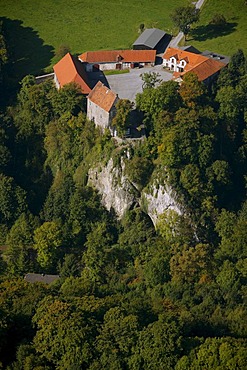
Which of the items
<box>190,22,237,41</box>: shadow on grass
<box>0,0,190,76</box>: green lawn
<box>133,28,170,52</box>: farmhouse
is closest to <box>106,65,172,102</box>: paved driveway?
<box>133,28,170,52</box>: farmhouse

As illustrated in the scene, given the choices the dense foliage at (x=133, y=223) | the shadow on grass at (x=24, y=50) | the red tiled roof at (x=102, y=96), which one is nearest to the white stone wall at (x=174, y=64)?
the dense foliage at (x=133, y=223)

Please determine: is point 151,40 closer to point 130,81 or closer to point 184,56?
point 184,56

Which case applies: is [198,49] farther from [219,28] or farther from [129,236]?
[129,236]

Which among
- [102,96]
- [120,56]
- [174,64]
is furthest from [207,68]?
[102,96]

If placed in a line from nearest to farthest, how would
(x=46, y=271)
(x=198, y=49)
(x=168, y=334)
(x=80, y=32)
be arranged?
1. (x=168, y=334)
2. (x=46, y=271)
3. (x=198, y=49)
4. (x=80, y=32)

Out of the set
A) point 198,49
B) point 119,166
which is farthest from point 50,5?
point 119,166

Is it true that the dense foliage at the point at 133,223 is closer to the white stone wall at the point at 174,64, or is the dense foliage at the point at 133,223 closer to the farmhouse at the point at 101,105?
the farmhouse at the point at 101,105
